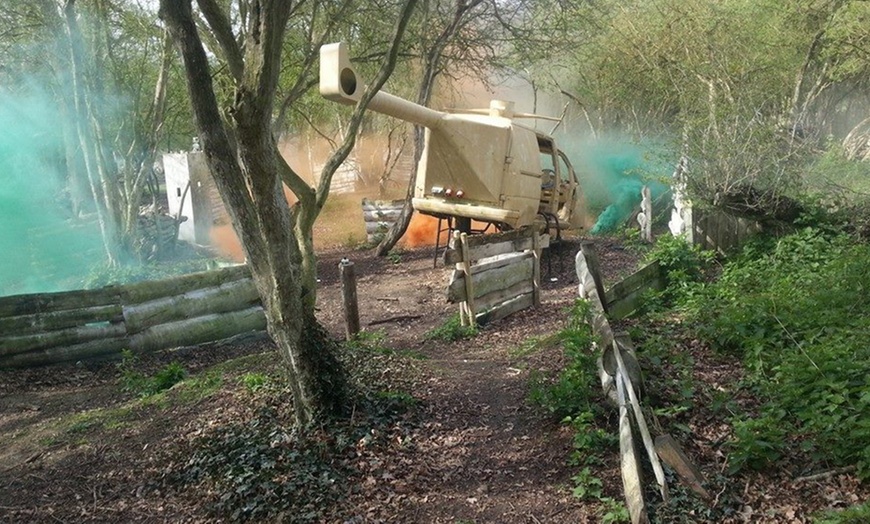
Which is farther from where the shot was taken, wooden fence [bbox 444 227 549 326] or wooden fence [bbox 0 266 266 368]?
wooden fence [bbox 444 227 549 326]

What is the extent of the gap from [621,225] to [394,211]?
19.2ft

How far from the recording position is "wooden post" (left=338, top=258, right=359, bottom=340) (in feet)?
27.7

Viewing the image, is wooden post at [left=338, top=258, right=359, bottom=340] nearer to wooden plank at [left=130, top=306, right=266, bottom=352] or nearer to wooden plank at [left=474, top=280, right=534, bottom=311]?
wooden plank at [left=130, top=306, right=266, bottom=352]

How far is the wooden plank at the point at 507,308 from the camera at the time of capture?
9583mm

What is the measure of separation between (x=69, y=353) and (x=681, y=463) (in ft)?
23.6

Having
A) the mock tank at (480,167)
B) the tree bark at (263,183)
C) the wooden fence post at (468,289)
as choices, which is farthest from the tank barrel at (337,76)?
the mock tank at (480,167)

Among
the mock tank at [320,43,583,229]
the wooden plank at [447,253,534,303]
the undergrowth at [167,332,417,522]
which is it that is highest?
the mock tank at [320,43,583,229]

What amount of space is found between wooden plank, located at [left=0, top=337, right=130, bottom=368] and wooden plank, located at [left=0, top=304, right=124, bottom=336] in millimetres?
245

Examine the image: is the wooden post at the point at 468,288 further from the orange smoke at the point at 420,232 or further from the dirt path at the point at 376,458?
the orange smoke at the point at 420,232

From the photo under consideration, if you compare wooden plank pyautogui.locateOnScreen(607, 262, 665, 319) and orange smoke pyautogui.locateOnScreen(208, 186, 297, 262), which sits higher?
wooden plank pyautogui.locateOnScreen(607, 262, 665, 319)

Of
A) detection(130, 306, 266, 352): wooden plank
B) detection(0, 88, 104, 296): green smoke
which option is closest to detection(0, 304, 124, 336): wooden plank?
detection(130, 306, 266, 352): wooden plank

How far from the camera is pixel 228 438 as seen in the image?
Answer: 515cm

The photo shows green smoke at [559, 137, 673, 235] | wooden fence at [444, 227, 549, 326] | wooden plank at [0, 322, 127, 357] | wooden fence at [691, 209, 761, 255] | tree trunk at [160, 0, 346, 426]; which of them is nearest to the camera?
tree trunk at [160, 0, 346, 426]

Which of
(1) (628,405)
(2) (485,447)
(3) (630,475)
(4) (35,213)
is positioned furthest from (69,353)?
(4) (35,213)
